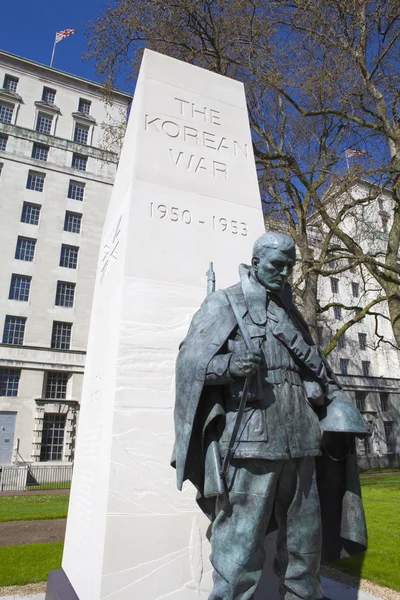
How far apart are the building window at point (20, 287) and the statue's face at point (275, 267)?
32.3 metres

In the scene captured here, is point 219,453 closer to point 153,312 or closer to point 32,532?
point 153,312

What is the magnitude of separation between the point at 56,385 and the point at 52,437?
3735 millimetres

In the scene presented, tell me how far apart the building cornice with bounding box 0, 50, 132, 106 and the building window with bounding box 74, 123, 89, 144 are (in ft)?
11.0

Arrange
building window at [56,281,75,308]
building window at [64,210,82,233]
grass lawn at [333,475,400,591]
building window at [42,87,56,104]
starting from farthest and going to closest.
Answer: building window at [42,87,56,104] → building window at [64,210,82,233] → building window at [56,281,75,308] → grass lawn at [333,475,400,591]

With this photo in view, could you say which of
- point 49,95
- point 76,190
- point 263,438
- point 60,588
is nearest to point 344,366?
point 76,190

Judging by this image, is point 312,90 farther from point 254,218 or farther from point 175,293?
point 175,293

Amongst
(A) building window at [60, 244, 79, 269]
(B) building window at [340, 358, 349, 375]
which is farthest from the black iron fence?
(B) building window at [340, 358, 349, 375]

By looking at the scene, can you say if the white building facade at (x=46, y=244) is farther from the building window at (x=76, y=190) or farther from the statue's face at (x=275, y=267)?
the statue's face at (x=275, y=267)

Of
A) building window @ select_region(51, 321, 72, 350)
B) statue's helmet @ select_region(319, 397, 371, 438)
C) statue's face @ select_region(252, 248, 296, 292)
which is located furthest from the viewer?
building window @ select_region(51, 321, 72, 350)

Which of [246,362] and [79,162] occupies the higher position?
[79,162]

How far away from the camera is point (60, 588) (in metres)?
4.14

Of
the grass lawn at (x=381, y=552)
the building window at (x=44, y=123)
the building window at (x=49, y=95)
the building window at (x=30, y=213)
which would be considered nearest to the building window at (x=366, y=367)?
the building window at (x=30, y=213)

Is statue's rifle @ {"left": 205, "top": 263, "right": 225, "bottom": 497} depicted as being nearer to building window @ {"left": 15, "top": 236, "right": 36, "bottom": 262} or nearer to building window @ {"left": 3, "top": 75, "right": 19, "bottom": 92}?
building window @ {"left": 15, "top": 236, "right": 36, "bottom": 262}

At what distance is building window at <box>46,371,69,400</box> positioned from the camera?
105 feet
